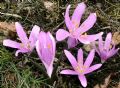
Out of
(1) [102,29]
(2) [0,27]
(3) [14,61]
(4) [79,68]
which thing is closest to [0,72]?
(3) [14,61]

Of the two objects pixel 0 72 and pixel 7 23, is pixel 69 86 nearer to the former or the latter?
pixel 0 72

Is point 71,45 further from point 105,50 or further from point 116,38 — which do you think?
point 116,38

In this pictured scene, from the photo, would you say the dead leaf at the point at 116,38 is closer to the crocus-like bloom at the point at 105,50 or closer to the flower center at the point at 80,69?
the crocus-like bloom at the point at 105,50

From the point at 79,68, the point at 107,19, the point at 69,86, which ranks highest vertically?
the point at 107,19

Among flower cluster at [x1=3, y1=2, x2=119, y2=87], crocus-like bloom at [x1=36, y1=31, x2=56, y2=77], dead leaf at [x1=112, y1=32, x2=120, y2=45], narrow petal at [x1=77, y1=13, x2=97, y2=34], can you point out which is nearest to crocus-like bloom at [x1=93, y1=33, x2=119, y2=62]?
flower cluster at [x1=3, y1=2, x2=119, y2=87]

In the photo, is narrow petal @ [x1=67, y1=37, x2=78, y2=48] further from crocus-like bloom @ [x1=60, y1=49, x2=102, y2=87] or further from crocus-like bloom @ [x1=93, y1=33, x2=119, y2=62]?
crocus-like bloom @ [x1=93, y1=33, x2=119, y2=62]

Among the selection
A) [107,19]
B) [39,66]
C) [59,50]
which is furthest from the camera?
[107,19]

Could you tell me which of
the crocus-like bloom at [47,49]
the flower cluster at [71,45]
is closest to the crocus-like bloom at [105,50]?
the flower cluster at [71,45]

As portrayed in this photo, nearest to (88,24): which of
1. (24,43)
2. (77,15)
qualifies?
(77,15)

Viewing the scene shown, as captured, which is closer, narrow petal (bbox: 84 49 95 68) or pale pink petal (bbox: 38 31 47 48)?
pale pink petal (bbox: 38 31 47 48)
